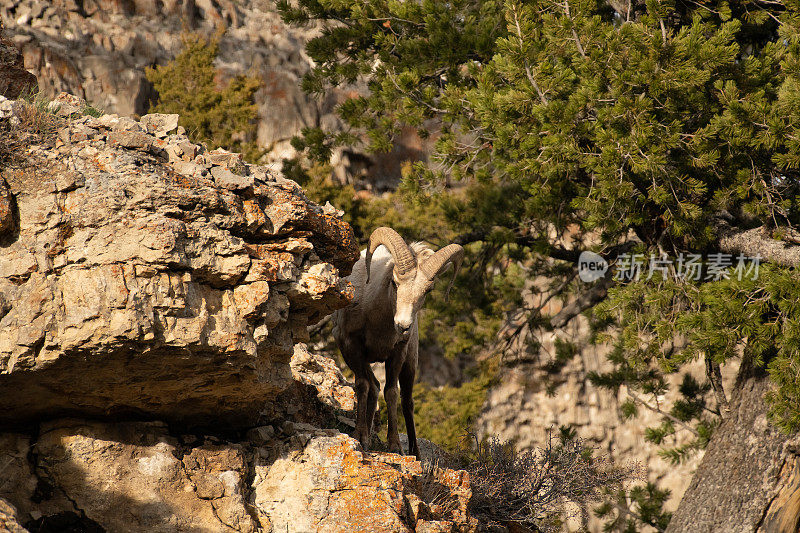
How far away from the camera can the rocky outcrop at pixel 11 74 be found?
546 centimetres

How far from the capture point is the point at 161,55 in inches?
928

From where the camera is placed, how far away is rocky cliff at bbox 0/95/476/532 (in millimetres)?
4188

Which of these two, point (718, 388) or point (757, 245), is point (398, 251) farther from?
point (718, 388)

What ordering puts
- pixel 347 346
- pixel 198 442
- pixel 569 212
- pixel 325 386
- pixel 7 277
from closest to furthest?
pixel 7 277 → pixel 198 442 → pixel 347 346 → pixel 325 386 → pixel 569 212

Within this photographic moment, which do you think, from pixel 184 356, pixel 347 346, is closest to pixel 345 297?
pixel 184 356

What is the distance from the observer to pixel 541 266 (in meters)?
10.7

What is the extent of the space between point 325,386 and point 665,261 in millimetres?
3813

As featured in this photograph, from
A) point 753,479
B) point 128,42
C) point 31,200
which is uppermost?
point 128,42

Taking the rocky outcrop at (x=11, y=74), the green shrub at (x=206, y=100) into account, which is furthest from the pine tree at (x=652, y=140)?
the green shrub at (x=206, y=100)

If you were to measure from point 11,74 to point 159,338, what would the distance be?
2.68 m

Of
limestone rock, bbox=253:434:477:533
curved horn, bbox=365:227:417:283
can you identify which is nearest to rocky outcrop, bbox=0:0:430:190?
curved horn, bbox=365:227:417:283

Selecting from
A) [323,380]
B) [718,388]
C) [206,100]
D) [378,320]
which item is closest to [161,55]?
[206,100]

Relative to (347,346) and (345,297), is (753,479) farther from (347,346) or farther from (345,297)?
(345,297)

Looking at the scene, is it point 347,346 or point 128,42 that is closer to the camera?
point 347,346
